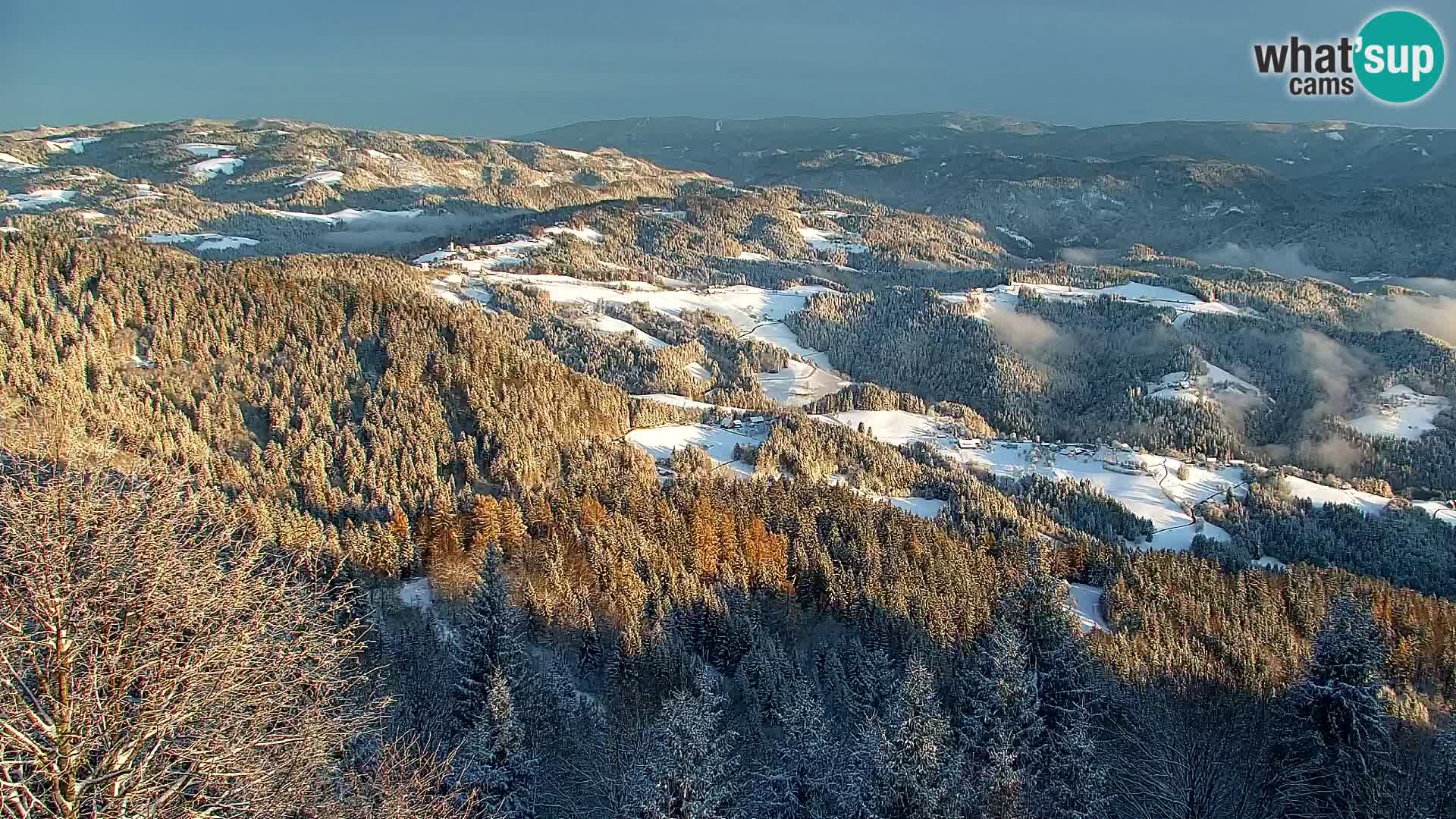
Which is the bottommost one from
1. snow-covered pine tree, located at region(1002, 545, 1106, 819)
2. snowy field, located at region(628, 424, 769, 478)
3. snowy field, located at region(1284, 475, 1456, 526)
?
snowy field, located at region(1284, 475, 1456, 526)

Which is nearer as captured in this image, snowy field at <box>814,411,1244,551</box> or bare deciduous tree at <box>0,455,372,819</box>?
bare deciduous tree at <box>0,455,372,819</box>

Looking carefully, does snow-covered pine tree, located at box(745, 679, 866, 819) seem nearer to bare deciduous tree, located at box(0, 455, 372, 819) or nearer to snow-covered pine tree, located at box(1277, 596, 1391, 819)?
snow-covered pine tree, located at box(1277, 596, 1391, 819)

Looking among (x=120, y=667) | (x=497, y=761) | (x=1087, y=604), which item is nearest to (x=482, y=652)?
(x=497, y=761)

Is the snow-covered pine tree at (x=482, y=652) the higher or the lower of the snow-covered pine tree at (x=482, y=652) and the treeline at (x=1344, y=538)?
the higher

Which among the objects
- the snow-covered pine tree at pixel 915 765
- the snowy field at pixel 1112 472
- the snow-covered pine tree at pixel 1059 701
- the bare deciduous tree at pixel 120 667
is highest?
the bare deciduous tree at pixel 120 667

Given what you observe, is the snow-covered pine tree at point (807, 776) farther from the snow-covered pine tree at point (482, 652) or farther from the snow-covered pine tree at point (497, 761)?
the snow-covered pine tree at point (482, 652)

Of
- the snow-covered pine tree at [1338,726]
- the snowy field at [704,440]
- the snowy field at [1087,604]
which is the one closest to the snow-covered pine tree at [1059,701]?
the snow-covered pine tree at [1338,726]

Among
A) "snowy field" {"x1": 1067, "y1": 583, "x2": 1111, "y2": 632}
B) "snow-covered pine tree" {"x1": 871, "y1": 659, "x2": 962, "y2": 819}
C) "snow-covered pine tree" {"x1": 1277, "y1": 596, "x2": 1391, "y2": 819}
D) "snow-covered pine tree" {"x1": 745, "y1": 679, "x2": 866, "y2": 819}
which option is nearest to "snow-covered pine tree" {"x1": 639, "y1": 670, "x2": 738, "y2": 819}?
"snow-covered pine tree" {"x1": 745, "y1": 679, "x2": 866, "y2": 819}

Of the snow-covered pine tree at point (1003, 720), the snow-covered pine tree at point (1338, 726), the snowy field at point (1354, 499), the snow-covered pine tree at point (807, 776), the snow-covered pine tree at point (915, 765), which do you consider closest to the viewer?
the snow-covered pine tree at point (915, 765)
